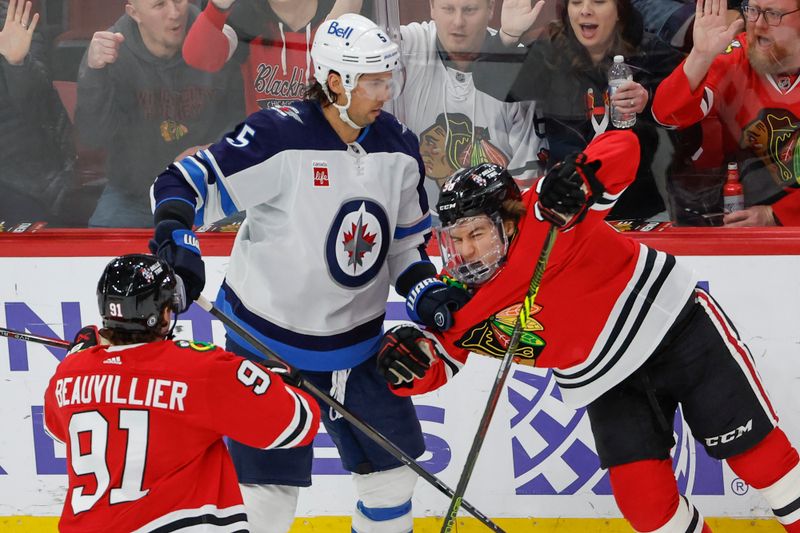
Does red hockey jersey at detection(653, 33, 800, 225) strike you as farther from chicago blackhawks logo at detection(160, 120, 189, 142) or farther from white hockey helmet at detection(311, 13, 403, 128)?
chicago blackhawks logo at detection(160, 120, 189, 142)

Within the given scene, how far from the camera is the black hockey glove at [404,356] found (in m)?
2.51

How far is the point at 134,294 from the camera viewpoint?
2090 millimetres

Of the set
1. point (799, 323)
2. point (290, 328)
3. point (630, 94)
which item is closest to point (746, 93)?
point (630, 94)

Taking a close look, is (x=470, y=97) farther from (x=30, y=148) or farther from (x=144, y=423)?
(x=144, y=423)

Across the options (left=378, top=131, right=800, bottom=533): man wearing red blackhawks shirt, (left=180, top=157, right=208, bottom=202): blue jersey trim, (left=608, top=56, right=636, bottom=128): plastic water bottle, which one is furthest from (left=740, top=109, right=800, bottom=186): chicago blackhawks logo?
(left=180, top=157, right=208, bottom=202): blue jersey trim

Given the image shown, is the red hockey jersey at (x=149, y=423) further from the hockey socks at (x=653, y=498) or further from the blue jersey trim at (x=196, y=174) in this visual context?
the hockey socks at (x=653, y=498)

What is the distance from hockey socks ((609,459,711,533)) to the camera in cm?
A: 249

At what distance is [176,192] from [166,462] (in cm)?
63

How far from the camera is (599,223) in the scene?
8.09ft

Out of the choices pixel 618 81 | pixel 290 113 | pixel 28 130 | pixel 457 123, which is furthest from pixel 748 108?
A: pixel 28 130

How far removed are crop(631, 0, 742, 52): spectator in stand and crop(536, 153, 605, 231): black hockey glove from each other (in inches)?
42.7

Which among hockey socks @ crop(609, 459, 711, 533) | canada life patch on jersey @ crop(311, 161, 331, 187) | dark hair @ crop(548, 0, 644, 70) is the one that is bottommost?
hockey socks @ crop(609, 459, 711, 533)

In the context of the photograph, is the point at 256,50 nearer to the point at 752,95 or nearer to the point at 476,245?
the point at 476,245

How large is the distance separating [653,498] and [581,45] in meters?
1.45
